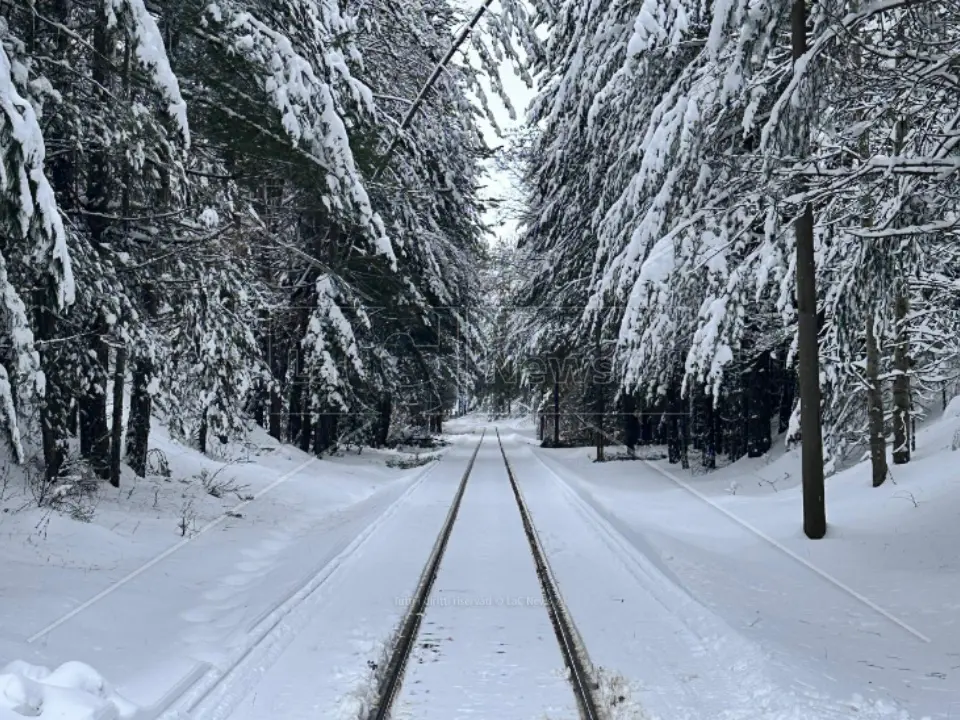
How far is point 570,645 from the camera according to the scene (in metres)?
6.91

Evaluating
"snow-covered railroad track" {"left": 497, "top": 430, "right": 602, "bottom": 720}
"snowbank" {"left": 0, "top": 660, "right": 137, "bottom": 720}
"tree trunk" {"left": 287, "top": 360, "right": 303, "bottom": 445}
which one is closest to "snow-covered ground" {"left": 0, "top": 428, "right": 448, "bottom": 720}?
"snowbank" {"left": 0, "top": 660, "right": 137, "bottom": 720}

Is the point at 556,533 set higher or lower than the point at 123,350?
lower

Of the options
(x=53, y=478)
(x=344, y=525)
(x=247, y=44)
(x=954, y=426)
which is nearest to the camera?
(x=247, y=44)

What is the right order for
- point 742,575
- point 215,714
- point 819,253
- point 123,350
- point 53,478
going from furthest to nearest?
point 819,253 < point 123,350 < point 53,478 < point 742,575 < point 215,714

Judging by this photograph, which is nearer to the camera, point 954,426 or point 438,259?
point 954,426

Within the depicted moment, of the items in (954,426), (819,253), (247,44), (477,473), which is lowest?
(477,473)

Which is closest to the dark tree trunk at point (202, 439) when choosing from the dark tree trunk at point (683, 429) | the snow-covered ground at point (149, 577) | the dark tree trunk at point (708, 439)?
the snow-covered ground at point (149, 577)

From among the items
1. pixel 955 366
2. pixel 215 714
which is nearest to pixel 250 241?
pixel 215 714

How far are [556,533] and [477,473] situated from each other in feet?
40.9

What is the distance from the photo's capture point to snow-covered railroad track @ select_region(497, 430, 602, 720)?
556 cm

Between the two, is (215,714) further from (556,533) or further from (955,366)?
(955,366)

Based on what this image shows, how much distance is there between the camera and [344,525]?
14.5 m

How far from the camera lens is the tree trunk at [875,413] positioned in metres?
13.1

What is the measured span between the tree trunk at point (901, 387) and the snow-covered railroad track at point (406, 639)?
25.6 feet
